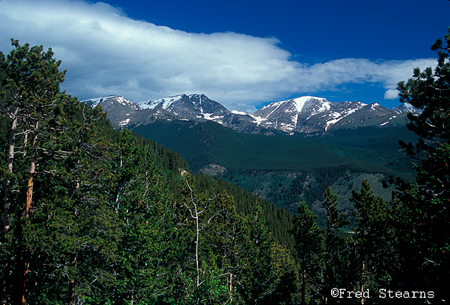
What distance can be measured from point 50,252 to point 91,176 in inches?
204

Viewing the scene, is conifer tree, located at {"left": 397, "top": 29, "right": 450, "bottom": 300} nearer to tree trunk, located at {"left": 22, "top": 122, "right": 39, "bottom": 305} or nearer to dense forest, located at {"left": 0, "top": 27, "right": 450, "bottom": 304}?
dense forest, located at {"left": 0, "top": 27, "right": 450, "bottom": 304}

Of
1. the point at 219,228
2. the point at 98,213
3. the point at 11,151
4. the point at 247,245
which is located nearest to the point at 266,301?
the point at 247,245

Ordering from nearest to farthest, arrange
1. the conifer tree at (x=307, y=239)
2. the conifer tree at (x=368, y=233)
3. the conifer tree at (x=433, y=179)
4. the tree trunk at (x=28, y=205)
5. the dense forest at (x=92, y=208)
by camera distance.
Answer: the conifer tree at (x=433, y=179), the dense forest at (x=92, y=208), the tree trunk at (x=28, y=205), the conifer tree at (x=368, y=233), the conifer tree at (x=307, y=239)

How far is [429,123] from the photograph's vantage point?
1572cm

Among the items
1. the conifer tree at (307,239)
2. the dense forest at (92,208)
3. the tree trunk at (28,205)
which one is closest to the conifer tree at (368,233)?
the conifer tree at (307,239)

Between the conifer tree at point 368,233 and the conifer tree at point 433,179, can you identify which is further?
the conifer tree at point 368,233

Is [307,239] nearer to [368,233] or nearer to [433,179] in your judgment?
[368,233]

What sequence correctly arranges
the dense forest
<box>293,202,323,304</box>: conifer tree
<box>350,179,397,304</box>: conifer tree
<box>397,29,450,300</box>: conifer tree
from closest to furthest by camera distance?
<box>397,29,450,300</box>: conifer tree, the dense forest, <box>350,179,397,304</box>: conifer tree, <box>293,202,323,304</box>: conifer tree

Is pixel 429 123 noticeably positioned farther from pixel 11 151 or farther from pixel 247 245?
pixel 247 245

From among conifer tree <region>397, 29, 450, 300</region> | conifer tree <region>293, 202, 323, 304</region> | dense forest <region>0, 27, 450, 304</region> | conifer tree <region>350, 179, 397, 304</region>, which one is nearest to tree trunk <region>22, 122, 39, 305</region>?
dense forest <region>0, 27, 450, 304</region>

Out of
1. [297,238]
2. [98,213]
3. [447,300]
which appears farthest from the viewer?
[297,238]

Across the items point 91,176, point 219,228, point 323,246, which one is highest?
point 91,176

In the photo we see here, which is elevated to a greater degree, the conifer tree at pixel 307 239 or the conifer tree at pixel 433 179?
the conifer tree at pixel 433 179

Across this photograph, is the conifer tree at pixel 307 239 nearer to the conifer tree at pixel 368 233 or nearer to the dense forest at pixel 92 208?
the conifer tree at pixel 368 233
